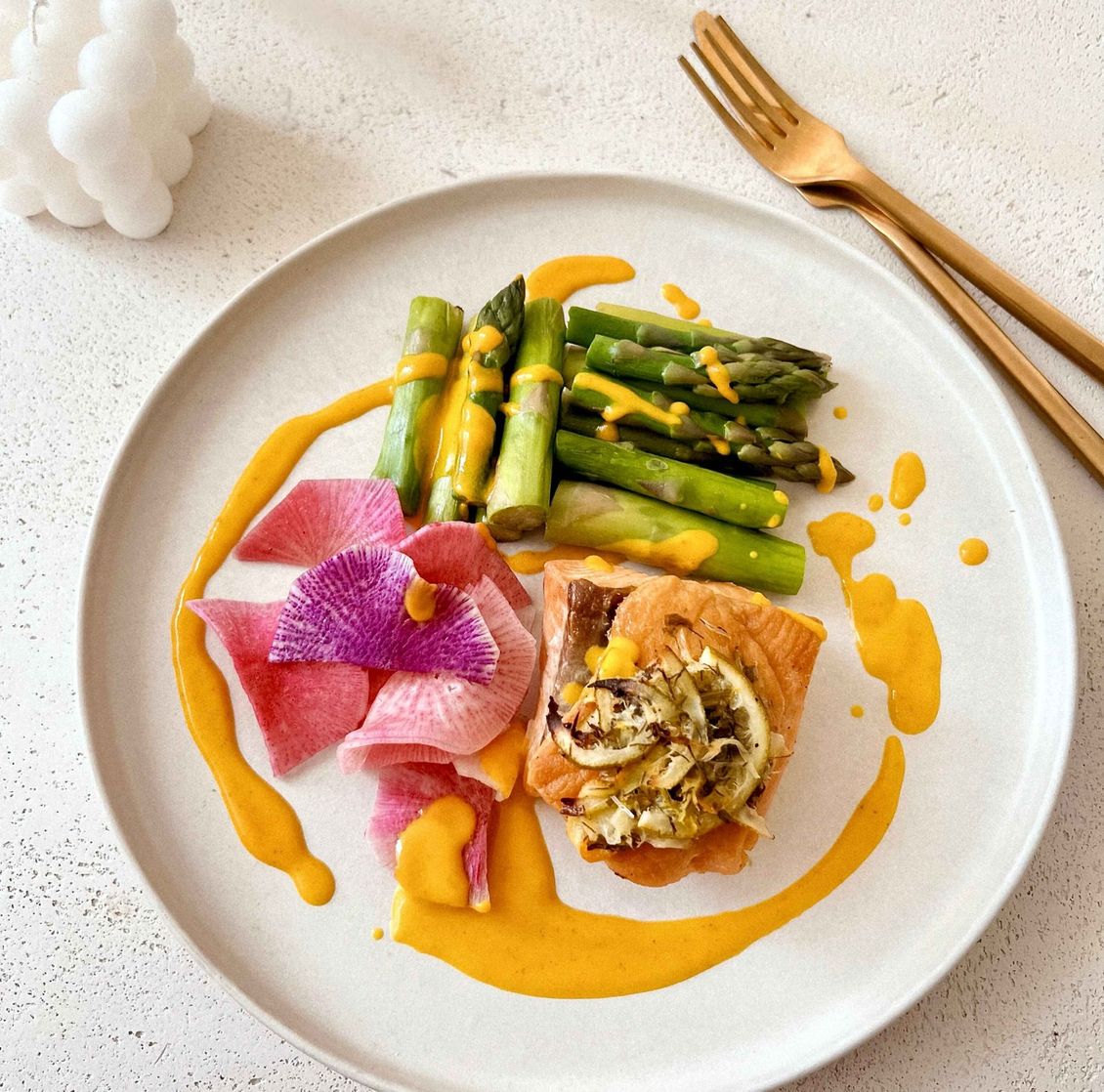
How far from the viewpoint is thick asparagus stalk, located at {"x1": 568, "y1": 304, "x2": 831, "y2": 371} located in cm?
334

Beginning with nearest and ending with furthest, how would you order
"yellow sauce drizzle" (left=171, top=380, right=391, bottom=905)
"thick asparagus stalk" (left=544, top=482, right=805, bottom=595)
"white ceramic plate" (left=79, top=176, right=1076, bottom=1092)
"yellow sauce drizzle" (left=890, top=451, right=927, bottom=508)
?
1. "white ceramic plate" (left=79, top=176, right=1076, bottom=1092)
2. "yellow sauce drizzle" (left=171, top=380, right=391, bottom=905)
3. "thick asparagus stalk" (left=544, top=482, right=805, bottom=595)
4. "yellow sauce drizzle" (left=890, top=451, right=927, bottom=508)

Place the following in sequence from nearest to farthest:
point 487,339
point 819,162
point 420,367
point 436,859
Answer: point 436,859, point 487,339, point 420,367, point 819,162

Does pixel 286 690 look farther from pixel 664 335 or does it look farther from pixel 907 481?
pixel 907 481

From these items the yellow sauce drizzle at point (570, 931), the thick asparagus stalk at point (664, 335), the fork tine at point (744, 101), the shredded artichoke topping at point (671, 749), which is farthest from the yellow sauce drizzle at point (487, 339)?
the yellow sauce drizzle at point (570, 931)

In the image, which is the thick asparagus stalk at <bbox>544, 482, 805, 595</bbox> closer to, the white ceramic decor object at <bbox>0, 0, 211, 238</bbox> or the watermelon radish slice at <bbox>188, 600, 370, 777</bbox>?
the watermelon radish slice at <bbox>188, 600, 370, 777</bbox>

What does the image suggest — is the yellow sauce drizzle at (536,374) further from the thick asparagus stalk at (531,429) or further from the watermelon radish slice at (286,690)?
the watermelon radish slice at (286,690)

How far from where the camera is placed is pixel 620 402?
3.32 m

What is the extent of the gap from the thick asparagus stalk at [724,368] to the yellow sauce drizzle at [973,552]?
0.74 metres

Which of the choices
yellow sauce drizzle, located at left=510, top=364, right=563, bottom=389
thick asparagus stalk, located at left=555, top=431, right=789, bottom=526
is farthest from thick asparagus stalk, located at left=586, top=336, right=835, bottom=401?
thick asparagus stalk, located at left=555, top=431, right=789, bottom=526

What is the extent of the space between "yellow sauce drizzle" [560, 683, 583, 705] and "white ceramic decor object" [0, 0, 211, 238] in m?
2.37

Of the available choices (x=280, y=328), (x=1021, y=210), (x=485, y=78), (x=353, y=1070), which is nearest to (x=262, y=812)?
(x=353, y=1070)

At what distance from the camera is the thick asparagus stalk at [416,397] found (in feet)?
11.0

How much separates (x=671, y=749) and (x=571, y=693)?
15.9 inches

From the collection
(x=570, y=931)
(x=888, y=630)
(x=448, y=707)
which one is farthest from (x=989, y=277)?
(x=570, y=931)
